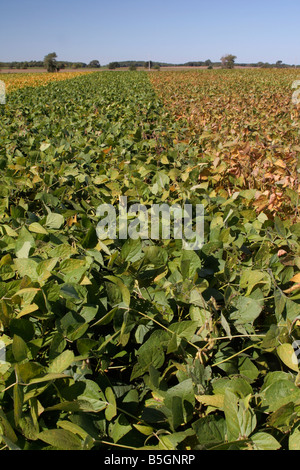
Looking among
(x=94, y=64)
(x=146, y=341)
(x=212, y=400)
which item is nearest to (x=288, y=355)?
(x=212, y=400)

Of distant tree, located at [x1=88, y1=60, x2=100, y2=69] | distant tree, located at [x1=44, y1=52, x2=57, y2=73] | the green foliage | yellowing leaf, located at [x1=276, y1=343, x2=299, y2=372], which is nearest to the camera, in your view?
the green foliage

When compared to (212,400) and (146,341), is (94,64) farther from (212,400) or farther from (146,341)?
(212,400)

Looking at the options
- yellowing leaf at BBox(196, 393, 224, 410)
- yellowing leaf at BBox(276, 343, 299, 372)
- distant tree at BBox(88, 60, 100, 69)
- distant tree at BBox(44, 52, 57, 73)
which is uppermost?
distant tree at BBox(88, 60, 100, 69)

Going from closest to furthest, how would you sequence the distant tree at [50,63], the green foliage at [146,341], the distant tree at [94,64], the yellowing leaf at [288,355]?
the green foliage at [146,341], the yellowing leaf at [288,355], the distant tree at [50,63], the distant tree at [94,64]

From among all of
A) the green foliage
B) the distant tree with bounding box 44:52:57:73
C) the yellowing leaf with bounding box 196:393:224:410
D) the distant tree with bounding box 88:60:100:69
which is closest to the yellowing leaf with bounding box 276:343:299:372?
the green foliage

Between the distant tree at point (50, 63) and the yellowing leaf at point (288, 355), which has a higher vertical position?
the distant tree at point (50, 63)

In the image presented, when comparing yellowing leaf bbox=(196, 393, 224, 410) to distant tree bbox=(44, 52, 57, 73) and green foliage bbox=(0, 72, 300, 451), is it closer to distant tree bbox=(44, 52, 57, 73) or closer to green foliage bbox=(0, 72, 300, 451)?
green foliage bbox=(0, 72, 300, 451)

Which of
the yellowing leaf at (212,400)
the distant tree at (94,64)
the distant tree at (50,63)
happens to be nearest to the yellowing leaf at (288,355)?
the yellowing leaf at (212,400)

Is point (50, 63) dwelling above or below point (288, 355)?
above

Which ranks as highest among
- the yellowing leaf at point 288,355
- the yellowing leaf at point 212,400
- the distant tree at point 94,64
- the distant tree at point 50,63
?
the distant tree at point 94,64

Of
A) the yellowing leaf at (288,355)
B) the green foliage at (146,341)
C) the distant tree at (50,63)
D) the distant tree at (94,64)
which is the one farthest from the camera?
the distant tree at (94,64)

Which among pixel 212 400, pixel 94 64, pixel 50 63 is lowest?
pixel 212 400

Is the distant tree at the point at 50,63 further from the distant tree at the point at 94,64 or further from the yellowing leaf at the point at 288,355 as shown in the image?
the yellowing leaf at the point at 288,355

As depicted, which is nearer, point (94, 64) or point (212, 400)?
point (212, 400)
